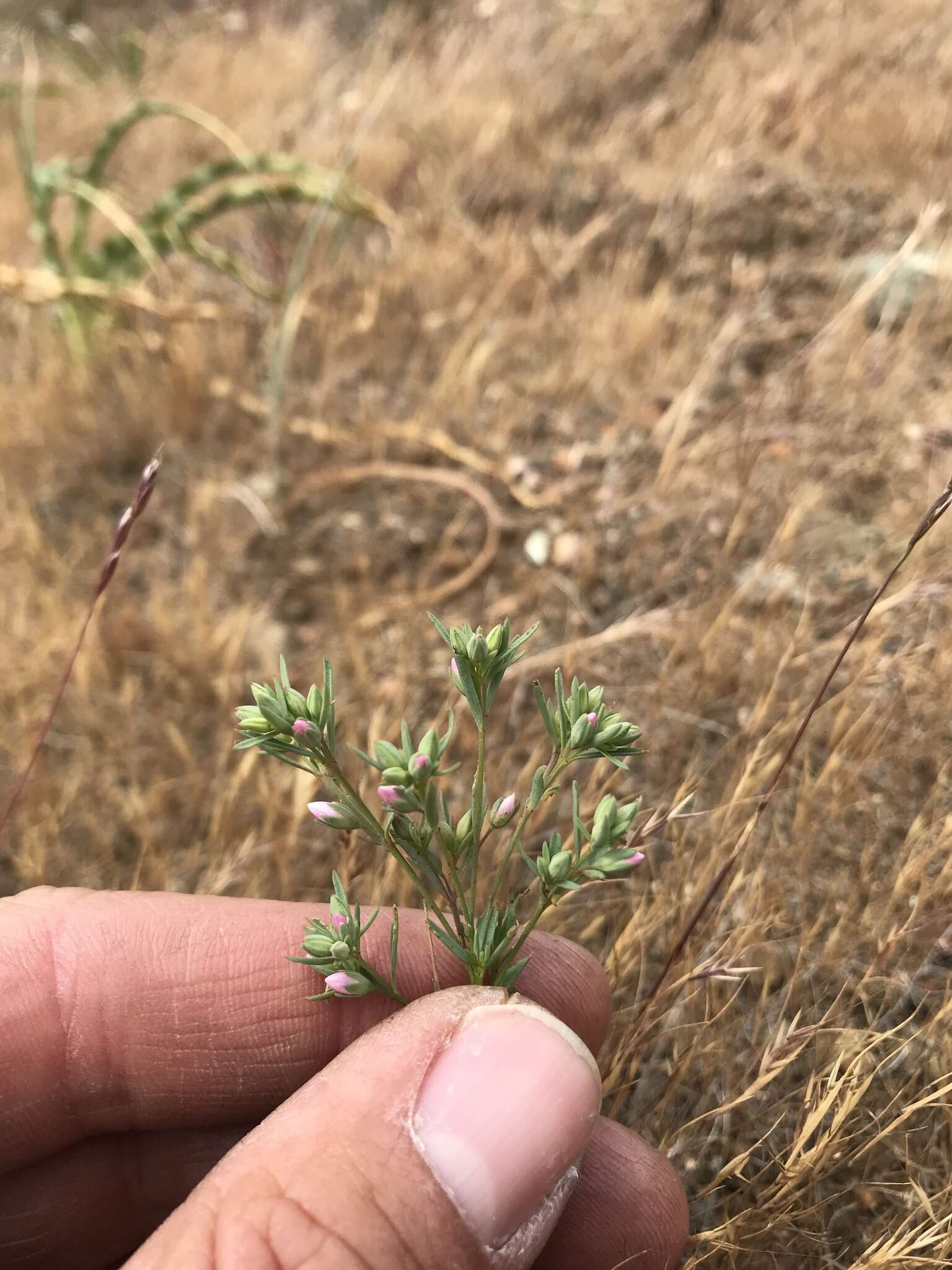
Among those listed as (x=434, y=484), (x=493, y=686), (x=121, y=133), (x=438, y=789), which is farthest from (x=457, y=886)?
(x=121, y=133)

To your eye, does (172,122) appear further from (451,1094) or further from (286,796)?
(451,1094)

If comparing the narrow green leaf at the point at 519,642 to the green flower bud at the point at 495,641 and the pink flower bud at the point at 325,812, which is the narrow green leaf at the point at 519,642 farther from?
the pink flower bud at the point at 325,812

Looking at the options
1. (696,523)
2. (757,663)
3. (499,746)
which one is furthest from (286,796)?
(696,523)

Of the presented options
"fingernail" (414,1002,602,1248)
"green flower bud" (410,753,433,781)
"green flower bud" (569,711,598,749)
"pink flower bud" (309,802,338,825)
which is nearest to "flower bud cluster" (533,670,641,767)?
"green flower bud" (569,711,598,749)

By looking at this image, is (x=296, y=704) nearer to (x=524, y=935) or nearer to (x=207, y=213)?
(x=524, y=935)

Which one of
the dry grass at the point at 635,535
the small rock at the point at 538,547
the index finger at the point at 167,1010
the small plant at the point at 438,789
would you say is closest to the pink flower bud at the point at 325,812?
the small plant at the point at 438,789

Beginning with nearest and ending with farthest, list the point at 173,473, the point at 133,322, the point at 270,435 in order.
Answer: the point at 270,435
the point at 173,473
the point at 133,322
